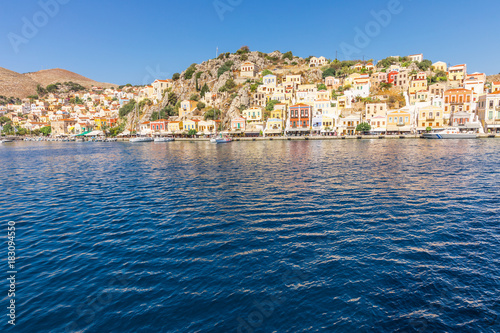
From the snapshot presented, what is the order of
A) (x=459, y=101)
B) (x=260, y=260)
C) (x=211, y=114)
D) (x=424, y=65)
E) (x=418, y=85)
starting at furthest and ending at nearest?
(x=424, y=65) → (x=211, y=114) → (x=418, y=85) → (x=459, y=101) → (x=260, y=260)

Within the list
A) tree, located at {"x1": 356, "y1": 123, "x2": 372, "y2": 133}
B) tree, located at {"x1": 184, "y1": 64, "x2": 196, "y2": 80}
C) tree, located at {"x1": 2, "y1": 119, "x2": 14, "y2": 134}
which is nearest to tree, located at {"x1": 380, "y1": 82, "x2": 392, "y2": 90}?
tree, located at {"x1": 356, "y1": 123, "x2": 372, "y2": 133}

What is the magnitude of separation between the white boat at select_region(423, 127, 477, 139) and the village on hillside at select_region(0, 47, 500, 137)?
3.29 meters

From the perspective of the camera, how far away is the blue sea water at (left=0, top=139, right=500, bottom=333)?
6.99 meters

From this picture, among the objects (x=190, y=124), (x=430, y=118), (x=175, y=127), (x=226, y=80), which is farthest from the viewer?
(x=226, y=80)

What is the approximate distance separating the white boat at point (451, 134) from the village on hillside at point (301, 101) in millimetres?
3290

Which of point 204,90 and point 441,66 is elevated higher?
point 441,66

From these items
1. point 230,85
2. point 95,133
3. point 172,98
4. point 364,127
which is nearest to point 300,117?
point 364,127

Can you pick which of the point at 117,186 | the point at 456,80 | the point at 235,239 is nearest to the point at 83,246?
the point at 235,239

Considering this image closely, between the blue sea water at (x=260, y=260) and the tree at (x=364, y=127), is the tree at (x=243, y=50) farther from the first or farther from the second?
the blue sea water at (x=260, y=260)

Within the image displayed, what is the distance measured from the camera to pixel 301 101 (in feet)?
316

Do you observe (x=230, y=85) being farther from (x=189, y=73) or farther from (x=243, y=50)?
(x=243, y=50)

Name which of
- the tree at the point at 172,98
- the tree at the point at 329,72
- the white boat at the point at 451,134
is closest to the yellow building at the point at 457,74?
the white boat at the point at 451,134

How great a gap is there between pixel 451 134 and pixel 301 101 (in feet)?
149

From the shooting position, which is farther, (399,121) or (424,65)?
(424,65)
